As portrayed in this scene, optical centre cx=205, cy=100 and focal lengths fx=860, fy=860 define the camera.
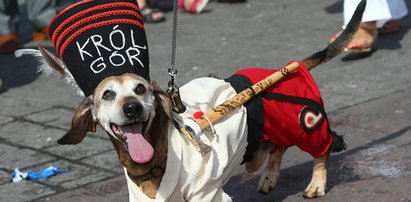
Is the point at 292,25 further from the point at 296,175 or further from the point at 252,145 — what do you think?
the point at 252,145

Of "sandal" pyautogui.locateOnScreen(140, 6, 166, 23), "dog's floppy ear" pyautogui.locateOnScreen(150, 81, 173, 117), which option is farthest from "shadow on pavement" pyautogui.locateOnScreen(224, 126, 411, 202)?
"sandal" pyautogui.locateOnScreen(140, 6, 166, 23)

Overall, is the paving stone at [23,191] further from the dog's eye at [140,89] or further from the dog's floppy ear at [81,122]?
the dog's eye at [140,89]

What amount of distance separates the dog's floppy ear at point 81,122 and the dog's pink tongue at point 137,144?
0.25m

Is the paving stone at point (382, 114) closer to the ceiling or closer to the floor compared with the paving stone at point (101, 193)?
closer to the floor

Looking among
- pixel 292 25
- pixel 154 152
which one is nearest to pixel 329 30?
pixel 292 25

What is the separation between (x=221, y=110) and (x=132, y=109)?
0.64 metres

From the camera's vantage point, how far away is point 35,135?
630 cm

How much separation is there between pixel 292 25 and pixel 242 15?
2.94 feet

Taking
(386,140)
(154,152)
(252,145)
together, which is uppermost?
(154,152)

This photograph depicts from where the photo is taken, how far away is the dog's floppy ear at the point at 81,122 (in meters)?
3.97

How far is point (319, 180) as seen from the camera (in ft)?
15.6

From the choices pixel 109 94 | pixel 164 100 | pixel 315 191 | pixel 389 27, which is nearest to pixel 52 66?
pixel 109 94

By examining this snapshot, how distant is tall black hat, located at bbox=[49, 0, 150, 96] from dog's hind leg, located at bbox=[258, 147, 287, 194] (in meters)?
1.26

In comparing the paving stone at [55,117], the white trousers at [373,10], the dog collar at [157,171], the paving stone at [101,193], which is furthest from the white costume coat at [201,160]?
the white trousers at [373,10]
